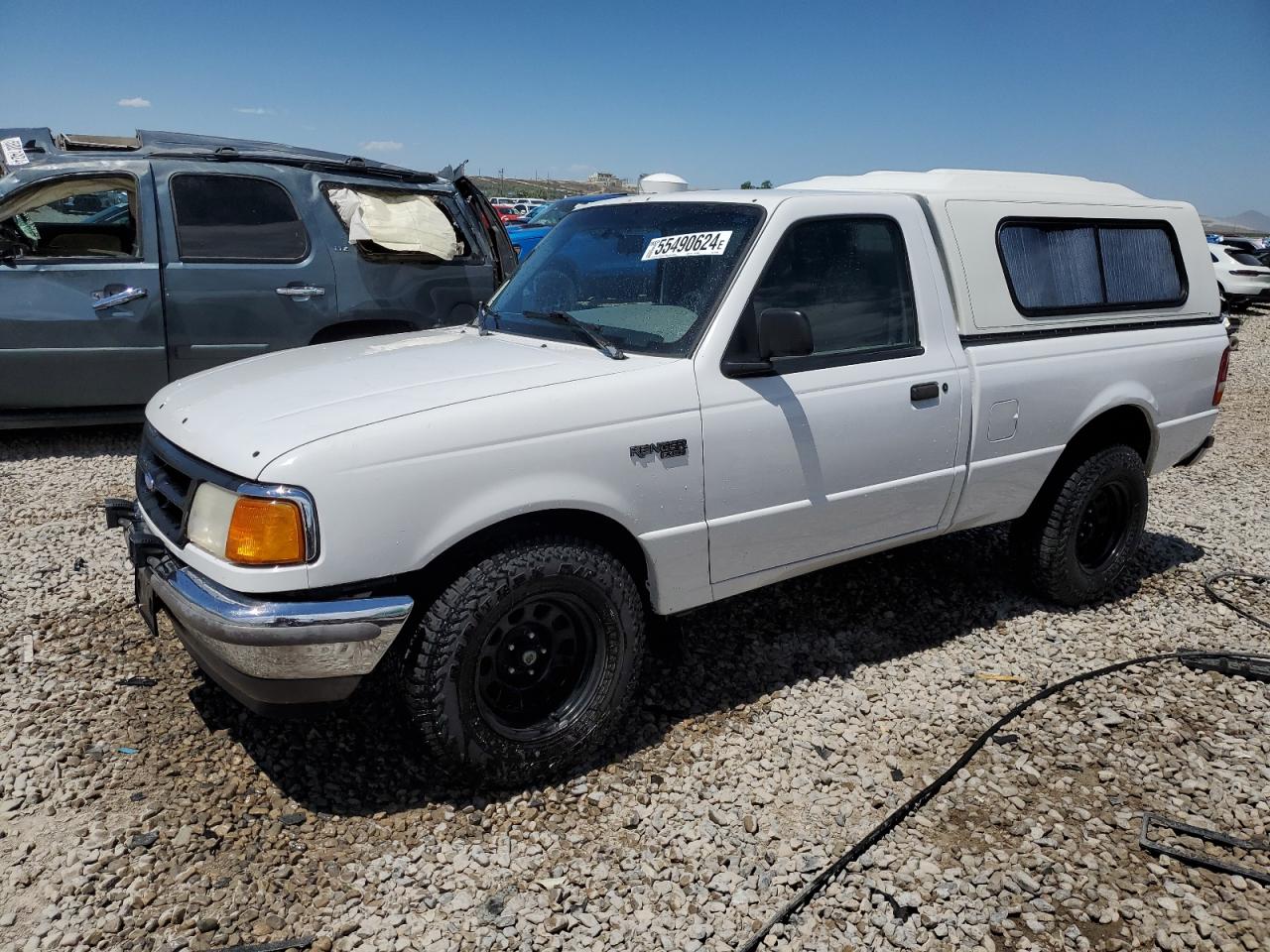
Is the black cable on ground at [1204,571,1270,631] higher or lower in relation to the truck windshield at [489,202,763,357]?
lower

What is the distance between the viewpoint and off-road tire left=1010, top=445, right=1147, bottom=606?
436 cm

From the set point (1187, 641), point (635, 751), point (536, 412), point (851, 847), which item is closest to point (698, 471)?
point (536, 412)

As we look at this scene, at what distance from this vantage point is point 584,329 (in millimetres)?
3361

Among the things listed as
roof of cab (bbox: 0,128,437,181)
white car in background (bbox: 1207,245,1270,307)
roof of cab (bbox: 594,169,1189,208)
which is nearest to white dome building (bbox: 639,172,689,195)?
roof of cab (bbox: 594,169,1189,208)

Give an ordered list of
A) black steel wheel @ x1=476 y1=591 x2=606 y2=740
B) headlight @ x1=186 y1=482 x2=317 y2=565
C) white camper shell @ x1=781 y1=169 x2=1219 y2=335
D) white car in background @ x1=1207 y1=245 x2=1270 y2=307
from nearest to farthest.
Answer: headlight @ x1=186 y1=482 x2=317 y2=565
black steel wheel @ x1=476 y1=591 x2=606 y2=740
white camper shell @ x1=781 y1=169 x2=1219 y2=335
white car in background @ x1=1207 y1=245 x2=1270 y2=307

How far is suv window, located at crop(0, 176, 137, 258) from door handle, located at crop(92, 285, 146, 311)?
0.28m

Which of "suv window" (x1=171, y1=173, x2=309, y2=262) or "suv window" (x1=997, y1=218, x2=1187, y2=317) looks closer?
"suv window" (x1=997, y1=218, x2=1187, y2=317)

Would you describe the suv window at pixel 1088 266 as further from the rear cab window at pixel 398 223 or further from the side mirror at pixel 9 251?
the side mirror at pixel 9 251

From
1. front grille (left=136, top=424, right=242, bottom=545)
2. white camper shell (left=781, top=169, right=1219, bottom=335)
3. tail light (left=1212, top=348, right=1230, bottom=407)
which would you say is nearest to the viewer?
front grille (left=136, top=424, right=242, bottom=545)

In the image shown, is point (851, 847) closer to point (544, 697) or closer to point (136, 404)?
point (544, 697)

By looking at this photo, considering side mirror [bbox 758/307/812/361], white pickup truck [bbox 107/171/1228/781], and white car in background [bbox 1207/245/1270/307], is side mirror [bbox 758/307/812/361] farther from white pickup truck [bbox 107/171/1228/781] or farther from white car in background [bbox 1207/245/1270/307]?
white car in background [bbox 1207/245/1270/307]

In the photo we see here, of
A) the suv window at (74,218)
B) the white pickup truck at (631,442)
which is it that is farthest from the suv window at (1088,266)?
the suv window at (74,218)

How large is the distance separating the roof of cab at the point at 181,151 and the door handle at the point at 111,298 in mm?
908

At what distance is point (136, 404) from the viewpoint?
645 cm
